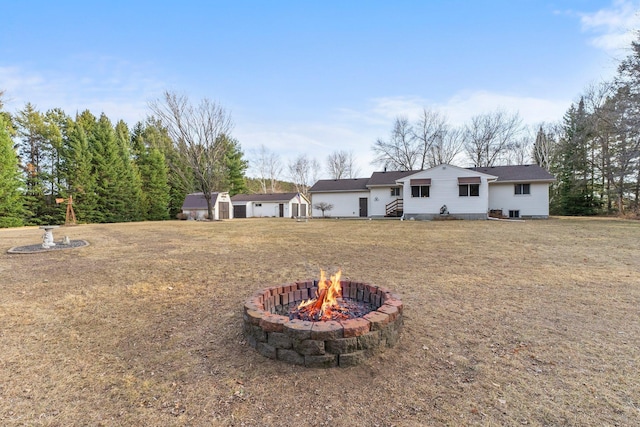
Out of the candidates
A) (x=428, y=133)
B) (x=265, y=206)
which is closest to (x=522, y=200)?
(x=428, y=133)

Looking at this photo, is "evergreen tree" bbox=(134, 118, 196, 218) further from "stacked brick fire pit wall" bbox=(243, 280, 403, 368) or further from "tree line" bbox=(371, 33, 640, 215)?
"stacked brick fire pit wall" bbox=(243, 280, 403, 368)

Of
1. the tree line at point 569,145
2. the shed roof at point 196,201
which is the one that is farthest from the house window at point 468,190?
the shed roof at point 196,201

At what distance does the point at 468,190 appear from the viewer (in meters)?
19.3

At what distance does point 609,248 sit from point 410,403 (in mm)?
9157

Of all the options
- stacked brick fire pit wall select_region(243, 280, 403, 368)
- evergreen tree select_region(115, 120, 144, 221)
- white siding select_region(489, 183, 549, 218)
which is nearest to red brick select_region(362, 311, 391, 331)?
stacked brick fire pit wall select_region(243, 280, 403, 368)

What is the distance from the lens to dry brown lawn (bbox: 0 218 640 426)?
6.10 ft

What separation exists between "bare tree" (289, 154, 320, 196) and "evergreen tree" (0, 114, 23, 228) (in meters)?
36.9

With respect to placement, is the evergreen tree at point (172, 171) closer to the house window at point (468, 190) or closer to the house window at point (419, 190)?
the house window at point (419, 190)

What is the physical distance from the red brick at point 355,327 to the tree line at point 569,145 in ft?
67.1

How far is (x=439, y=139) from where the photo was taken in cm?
3394

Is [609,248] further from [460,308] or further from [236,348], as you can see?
[236,348]

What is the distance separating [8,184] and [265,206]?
20.6 metres

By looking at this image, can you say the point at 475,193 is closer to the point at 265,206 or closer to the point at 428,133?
the point at 428,133

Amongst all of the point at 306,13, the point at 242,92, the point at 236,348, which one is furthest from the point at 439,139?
the point at 236,348
